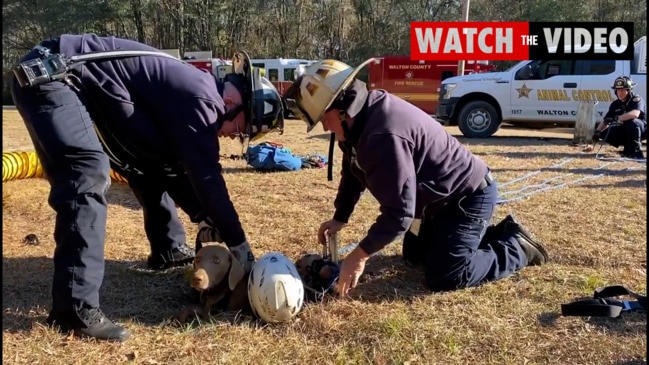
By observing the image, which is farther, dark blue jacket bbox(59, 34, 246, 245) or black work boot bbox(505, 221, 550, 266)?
black work boot bbox(505, 221, 550, 266)

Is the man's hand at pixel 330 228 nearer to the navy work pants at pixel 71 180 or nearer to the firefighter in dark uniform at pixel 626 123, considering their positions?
the navy work pants at pixel 71 180

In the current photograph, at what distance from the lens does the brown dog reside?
10.5 feet

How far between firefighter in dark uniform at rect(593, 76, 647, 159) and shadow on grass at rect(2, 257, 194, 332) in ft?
27.7

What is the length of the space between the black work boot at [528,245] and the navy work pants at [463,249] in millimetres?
221

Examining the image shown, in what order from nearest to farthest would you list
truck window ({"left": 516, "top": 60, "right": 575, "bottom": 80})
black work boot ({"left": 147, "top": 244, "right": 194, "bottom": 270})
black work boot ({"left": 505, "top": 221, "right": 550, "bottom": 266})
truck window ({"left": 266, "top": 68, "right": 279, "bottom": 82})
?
black work boot ({"left": 505, "top": 221, "right": 550, "bottom": 266}), black work boot ({"left": 147, "top": 244, "right": 194, "bottom": 270}), truck window ({"left": 516, "top": 60, "right": 575, "bottom": 80}), truck window ({"left": 266, "top": 68, "right": 279, "bottom": 82})

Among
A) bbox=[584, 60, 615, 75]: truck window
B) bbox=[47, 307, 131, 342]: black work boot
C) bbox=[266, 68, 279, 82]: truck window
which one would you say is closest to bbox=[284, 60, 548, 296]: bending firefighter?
bbox=[47, 307, 131, 342]: black work boot

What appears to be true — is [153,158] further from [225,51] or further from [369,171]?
[225,51]

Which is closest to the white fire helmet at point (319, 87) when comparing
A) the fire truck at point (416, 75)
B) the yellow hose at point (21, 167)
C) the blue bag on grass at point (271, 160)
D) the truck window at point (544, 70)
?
the yellow hose at point (21, 167)

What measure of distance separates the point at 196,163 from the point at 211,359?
97cm

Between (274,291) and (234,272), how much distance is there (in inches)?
11.4

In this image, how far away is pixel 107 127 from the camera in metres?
3.21

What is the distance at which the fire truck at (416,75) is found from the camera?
66.3 ft

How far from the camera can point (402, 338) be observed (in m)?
3.01

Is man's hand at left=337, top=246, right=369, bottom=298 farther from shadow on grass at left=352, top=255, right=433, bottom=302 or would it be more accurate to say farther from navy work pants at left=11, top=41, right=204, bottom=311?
navy work pants at left=11, top=41, right=204, bottom=311
